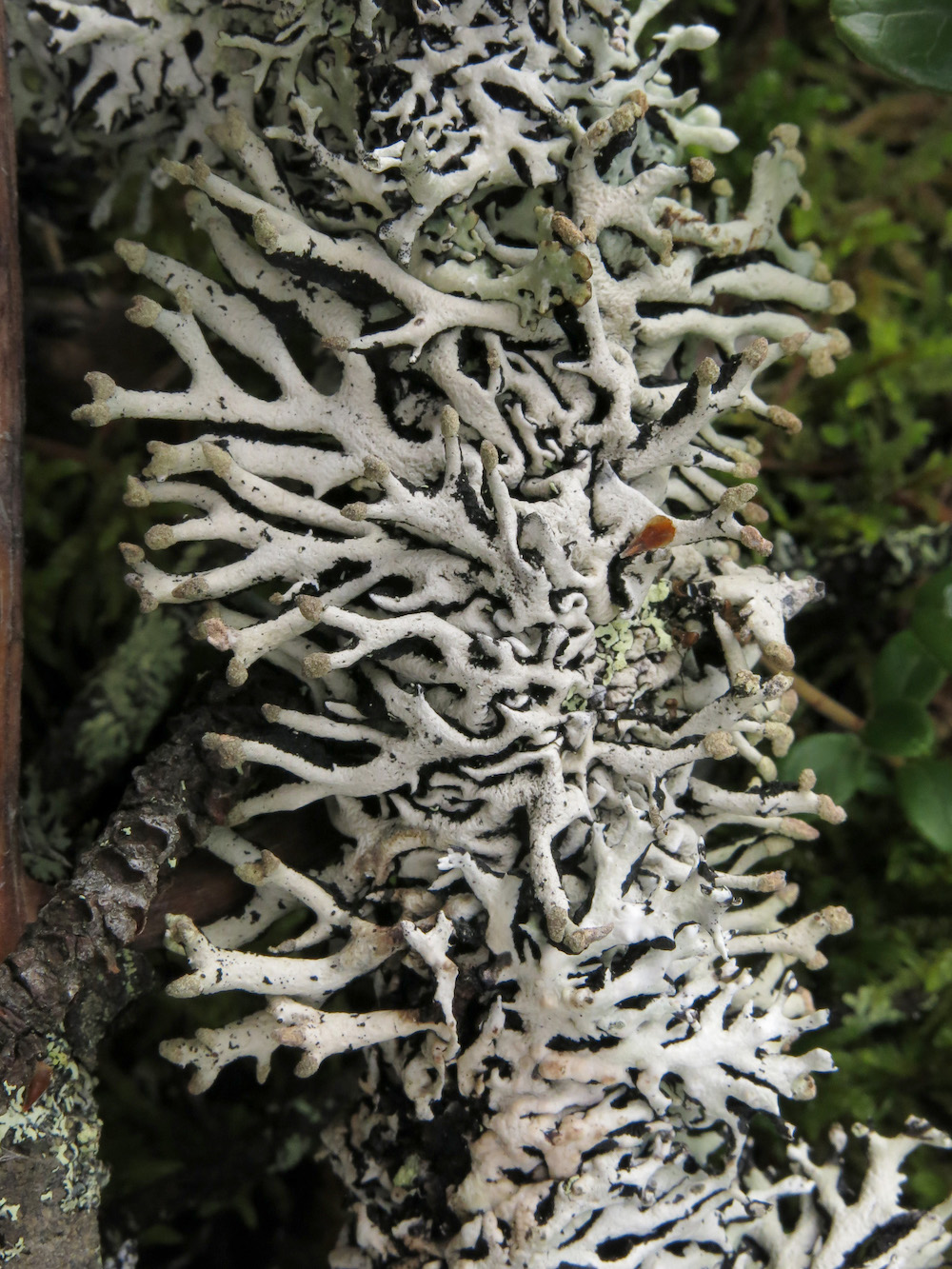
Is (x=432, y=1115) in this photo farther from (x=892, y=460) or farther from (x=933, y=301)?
(x=933, y=301)

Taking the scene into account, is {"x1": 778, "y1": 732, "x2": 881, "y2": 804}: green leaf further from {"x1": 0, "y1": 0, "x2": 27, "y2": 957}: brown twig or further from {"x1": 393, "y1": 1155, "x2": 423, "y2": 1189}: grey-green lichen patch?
{"x1": 0, "y1": 0, "x2": 27, "y2": 957}: brown twig

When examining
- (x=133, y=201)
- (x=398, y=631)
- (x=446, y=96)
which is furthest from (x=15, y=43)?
(x=398, y=631)

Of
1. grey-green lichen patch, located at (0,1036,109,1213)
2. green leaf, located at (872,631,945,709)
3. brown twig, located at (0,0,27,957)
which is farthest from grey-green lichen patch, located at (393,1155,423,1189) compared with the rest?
green leaf, located at (872,631,945,709)

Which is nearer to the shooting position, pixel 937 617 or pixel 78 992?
pixel 78 992

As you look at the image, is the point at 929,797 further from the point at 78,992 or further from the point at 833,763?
the point at 78,992

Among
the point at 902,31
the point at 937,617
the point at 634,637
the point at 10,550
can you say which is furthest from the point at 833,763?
the point at 10,550

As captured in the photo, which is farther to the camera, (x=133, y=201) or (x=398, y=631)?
(x=133, y=201)
